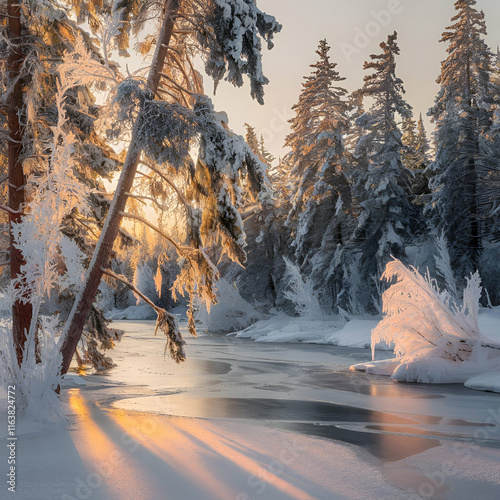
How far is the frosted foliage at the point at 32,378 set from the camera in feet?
17.3

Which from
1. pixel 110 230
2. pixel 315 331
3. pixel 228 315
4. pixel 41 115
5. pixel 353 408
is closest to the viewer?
pixel 110 230

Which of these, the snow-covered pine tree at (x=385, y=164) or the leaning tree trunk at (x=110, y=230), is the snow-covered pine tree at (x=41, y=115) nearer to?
the leaning tree trunk at (x=110, y=230)

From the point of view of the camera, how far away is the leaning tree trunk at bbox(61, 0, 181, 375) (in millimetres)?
7238

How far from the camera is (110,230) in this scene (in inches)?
297

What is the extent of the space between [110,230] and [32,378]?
2.82 metres

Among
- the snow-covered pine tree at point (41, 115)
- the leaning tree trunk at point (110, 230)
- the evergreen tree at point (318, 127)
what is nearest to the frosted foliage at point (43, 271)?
the leaning tree trunk at point (110, 230)

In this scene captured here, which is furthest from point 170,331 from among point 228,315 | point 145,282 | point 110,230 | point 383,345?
point 145,282

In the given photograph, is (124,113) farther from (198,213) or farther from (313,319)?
(313,319)

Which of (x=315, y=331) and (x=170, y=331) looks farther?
(x=315, y=331)

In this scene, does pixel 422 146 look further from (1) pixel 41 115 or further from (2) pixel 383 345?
(1) pixel 41 115

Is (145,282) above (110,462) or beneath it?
above

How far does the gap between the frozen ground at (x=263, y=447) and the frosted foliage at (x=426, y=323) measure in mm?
2250

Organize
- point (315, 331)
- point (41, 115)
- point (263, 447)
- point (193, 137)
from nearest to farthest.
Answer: point (263, 447)
point (193, 137)
point (41, 115)
point (315, 331)

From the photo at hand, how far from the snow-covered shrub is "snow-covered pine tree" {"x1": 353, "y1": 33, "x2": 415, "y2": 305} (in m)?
11.3
